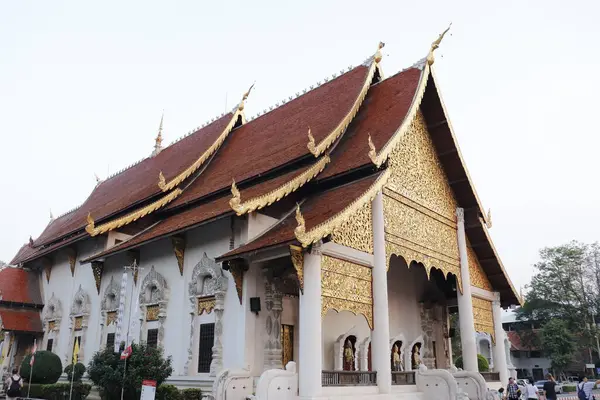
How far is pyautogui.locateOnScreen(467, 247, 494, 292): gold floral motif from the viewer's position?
1245cm

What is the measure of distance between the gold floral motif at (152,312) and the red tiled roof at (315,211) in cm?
345

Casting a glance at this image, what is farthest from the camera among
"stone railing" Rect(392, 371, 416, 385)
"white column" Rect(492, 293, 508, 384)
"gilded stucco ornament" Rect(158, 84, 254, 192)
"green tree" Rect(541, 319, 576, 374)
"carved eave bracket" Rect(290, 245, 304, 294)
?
"green tree" Rect(541, 319, 576, 374)

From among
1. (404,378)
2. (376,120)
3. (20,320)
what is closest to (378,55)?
(376,120)

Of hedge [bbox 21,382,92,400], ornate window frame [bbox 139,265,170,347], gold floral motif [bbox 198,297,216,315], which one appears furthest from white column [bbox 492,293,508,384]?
hedge [bbox 21,382,92,400]

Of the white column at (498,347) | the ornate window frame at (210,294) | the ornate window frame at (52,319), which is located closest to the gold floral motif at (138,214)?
the ornate window frame at (210,294)

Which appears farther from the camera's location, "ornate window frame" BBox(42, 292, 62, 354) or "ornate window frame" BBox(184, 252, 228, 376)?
"ornate window frame" BBox(42, 292, 62, 354)

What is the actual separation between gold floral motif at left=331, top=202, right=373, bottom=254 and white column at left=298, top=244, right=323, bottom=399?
0.80 m

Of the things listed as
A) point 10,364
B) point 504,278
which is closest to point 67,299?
point 10,364

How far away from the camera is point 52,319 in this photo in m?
14.6

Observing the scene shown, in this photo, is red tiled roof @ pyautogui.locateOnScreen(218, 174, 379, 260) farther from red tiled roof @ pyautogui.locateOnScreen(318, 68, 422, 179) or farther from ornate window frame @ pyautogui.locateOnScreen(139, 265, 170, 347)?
ornate window frame @ pyautogui.locateOnScreen(139, 265, 170, 347)

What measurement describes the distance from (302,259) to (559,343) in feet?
89.5

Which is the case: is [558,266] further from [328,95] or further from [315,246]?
[315,246]

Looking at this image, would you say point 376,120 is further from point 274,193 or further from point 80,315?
point 80,315

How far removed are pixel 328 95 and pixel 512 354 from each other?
1222 inches
